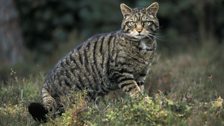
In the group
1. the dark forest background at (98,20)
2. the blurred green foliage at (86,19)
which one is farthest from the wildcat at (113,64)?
the blurred green foliage at (86,19)

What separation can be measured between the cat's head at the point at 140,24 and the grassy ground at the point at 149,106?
75 centimetres

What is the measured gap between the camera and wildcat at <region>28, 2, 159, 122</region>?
26.0 feet

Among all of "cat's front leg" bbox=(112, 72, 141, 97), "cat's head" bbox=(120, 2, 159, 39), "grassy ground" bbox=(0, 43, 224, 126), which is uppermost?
"cat's head" bbox=(120, 2, 159, 39)

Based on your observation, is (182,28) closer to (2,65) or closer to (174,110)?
(2,65)

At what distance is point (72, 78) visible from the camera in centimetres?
816

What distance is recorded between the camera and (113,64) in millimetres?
7977

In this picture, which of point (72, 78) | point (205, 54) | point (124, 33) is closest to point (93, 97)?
point (72, 78)

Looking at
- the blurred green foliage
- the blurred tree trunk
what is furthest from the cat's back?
the blurred green foliage

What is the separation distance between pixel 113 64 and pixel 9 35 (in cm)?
620

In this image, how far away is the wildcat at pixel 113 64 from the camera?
794cm

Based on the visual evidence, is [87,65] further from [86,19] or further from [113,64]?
[86,19]

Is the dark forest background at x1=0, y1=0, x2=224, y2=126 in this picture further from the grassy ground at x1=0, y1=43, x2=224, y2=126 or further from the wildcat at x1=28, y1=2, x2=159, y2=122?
the wildcat at x1=28, y1=2, x2=159, y2=122

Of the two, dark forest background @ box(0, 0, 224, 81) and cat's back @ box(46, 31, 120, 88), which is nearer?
cat's back @ box(46, 31, 120, 88)

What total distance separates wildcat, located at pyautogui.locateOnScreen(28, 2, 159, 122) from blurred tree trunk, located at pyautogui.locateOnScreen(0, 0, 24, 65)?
525 centimetres
